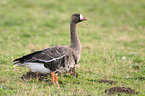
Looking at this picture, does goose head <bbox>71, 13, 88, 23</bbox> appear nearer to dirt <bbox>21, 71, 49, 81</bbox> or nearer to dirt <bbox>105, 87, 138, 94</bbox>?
dirt <bbox>21, 71, 49, 81</bbox>

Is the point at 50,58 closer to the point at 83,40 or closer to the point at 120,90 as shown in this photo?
the point at 120,90

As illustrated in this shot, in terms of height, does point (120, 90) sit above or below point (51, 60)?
below

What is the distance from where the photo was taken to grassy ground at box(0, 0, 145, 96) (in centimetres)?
588

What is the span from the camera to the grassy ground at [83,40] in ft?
19.3

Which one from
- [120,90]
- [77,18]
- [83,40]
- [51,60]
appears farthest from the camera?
[83,40]

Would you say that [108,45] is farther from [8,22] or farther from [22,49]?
[8,22]

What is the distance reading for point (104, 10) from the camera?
54.4 ft

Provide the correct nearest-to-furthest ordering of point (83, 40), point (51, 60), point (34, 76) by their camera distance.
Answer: point (51, 60)
point (34, 76)
point (83, 40)

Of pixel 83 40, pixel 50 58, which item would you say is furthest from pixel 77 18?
pixel 83 40

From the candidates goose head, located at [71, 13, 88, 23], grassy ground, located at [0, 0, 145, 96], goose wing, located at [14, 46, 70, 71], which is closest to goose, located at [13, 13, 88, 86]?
goose wing, located at [14, 46, 70, 71]

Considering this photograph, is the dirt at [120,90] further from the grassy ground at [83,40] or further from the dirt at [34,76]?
the dirt at [34,76]

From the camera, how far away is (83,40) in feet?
37.3

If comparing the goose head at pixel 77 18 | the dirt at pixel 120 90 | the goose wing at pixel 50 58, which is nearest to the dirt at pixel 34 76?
the goose wing at pixel 50 58

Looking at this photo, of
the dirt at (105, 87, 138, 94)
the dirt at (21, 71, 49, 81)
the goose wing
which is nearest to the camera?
the dirt at (105, 87, 138, 94)
